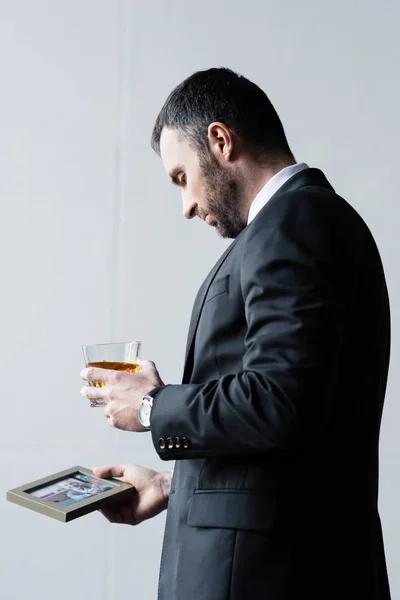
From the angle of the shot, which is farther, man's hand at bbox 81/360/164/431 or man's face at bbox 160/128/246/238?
man's face at bbox 160/128/246/238

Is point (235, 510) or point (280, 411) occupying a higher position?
point (280, 411)

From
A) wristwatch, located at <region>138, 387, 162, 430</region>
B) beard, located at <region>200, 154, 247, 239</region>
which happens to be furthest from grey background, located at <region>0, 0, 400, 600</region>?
wristwatch, located at <region>138, 387, 162, 430</region>

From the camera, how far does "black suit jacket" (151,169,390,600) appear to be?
36.9 inches

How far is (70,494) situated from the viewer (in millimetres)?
1264

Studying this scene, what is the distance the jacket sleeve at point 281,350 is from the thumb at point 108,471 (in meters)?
0.44

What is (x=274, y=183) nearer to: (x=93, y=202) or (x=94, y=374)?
(x=94, y=374)

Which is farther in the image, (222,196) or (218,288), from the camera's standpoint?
(222,196)

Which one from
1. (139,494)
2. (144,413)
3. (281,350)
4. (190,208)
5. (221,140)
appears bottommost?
(139,494)

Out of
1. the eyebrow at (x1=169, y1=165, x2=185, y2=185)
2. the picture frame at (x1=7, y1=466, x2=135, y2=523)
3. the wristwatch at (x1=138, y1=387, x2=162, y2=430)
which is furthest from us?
the eyebrow at (x1=169, y1=165, x2=185, y2=185)

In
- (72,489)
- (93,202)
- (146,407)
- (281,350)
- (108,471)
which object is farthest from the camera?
(93,202)

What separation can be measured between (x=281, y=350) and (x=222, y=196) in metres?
0.41

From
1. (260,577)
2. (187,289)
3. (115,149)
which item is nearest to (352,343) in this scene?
(260,577)

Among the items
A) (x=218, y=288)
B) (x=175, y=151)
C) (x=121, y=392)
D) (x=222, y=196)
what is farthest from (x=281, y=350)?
(x=175, y=151)

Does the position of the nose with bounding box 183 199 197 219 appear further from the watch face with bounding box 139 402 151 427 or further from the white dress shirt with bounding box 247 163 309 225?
the watch face with bounding box 139 402 151 427
